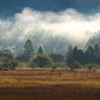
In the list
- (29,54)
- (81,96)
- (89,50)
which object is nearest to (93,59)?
(89,50)

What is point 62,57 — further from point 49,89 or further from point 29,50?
point 49,89

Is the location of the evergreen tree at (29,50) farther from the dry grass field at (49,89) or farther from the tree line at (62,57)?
the dry grass field at (49,89)

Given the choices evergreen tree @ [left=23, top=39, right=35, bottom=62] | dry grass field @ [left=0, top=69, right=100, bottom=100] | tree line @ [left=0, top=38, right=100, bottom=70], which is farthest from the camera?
evergreen tree @ [left=23, top=39, right=35, bottom=62]

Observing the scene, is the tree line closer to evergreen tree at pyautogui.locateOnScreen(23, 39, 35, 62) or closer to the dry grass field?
evergreen tree at pyautogui.locateOnScreen(23, 39, 35, 62)

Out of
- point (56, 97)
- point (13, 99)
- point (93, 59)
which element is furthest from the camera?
point (93, 59)

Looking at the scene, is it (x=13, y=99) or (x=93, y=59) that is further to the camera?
(x=93, y=59)

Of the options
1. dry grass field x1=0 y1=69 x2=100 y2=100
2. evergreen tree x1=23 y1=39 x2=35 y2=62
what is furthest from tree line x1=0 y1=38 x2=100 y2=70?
dry grass field x1=0 y1=69 x2=100 y2=100

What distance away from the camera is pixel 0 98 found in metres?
21.2

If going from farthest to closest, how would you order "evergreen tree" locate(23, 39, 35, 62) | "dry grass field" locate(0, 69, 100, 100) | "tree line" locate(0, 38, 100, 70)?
"evergreen tree" locate(23, 39, 35, 62), "tree line" locate(0, 38, 100, 70), "dry grass field" locate(0, 69, 100, 100)

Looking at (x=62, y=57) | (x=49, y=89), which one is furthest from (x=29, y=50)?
(x=49, y=89)

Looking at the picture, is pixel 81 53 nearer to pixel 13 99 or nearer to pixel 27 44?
pixel 27 44

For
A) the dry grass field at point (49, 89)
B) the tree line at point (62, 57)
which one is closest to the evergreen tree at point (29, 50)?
the tree line at point (62, 57)

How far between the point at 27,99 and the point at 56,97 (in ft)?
12.0

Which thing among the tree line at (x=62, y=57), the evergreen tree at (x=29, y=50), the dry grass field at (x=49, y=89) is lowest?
the dry grass field at (x=49, y=89)
